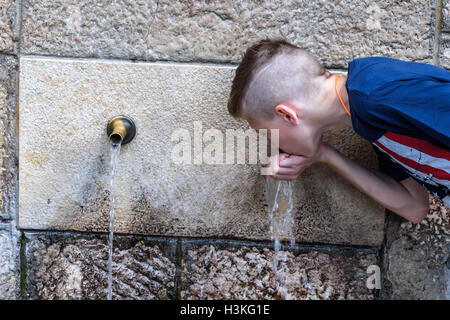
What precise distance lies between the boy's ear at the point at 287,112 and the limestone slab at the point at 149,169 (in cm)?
31

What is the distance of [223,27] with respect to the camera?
169 centimetres

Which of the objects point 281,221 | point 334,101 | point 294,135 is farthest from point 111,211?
point 334,101

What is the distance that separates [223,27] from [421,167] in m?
0.93

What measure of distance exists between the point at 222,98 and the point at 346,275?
0.96 m

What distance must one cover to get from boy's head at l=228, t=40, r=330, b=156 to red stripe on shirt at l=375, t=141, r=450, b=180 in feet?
0.91

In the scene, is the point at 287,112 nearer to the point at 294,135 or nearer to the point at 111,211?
the point at 294,135

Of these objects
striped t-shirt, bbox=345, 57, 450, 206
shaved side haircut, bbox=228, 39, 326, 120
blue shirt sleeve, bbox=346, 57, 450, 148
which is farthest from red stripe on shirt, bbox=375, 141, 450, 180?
shaved side haircut, bbox=228, 39, 326, 120

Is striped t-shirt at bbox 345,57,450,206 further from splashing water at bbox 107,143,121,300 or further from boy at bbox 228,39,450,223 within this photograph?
splashing water at bbox 107,143,121,300

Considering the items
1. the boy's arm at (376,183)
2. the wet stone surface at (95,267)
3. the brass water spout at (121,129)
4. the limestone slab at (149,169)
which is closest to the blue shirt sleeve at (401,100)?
the boy's arm at (376,183)

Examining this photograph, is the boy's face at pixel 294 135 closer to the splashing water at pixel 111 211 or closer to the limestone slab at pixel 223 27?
the limestone slab at pixel 223 27

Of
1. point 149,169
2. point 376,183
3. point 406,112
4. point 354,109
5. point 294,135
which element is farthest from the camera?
point 149,169

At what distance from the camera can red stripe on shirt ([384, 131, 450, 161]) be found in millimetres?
1392

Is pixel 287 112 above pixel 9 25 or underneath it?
underneath
